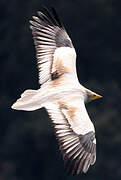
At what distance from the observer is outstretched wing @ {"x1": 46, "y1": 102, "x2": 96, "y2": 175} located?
35.4 m

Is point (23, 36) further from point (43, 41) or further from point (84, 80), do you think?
point (43, 41)

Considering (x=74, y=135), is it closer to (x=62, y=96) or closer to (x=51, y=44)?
(x=62, y=96)

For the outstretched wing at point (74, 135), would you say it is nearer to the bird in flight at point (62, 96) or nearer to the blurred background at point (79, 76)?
the bird in flight at point (62, 96)

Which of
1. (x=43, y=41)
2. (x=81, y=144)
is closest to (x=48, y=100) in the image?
(x=81, y=144)

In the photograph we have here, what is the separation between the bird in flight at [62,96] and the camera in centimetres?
3575

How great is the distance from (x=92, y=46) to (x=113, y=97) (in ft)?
11.5

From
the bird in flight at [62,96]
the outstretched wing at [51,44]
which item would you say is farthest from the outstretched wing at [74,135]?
the outstretched wing at [51,44]

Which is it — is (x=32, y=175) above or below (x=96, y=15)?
below

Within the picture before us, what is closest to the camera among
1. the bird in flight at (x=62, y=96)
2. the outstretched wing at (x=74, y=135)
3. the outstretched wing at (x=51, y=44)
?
the outstretched wing at (x=74, y=135)

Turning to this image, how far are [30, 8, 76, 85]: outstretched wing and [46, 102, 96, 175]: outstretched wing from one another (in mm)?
3570

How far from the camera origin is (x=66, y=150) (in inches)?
1400

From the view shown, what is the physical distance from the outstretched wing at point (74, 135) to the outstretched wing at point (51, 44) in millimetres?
3570

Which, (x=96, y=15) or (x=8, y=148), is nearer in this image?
(x=8, y=148)

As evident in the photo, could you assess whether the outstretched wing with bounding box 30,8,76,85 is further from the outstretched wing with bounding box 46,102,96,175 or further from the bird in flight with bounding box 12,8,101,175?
the outstretched wing with bounding box 46,102,96,175
